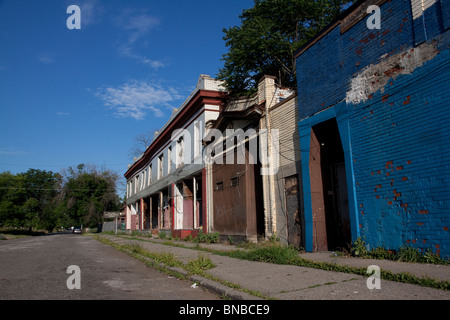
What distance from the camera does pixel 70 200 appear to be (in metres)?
55.7

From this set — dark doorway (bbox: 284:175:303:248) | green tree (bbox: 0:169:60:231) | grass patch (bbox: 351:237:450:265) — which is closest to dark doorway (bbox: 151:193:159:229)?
dark doorway (bbox: 284:175:303:248)

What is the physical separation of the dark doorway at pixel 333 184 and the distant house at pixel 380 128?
0.10 ft

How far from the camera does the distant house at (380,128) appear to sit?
20.6ft

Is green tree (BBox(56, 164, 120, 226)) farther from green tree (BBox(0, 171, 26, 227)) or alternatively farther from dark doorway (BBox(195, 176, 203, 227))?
dark doorway (BBox(195, 176, 203, 227))

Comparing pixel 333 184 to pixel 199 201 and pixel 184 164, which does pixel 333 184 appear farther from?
pixel 184 164

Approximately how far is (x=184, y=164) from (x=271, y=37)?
30.4 feet

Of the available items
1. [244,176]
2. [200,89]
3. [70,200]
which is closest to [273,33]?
[200,89]

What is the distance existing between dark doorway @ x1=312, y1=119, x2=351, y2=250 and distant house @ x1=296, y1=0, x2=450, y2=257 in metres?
0.03

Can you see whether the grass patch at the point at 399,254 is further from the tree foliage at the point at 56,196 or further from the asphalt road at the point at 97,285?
the tree foliage at the point at 56,196

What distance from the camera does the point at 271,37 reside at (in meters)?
15.9

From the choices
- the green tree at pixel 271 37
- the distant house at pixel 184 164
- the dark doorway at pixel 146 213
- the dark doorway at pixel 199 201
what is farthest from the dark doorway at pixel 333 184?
the dark doorway at pixel 146 213

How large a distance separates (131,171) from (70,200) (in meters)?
22.1

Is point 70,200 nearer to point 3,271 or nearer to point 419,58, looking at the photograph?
point 3,271
